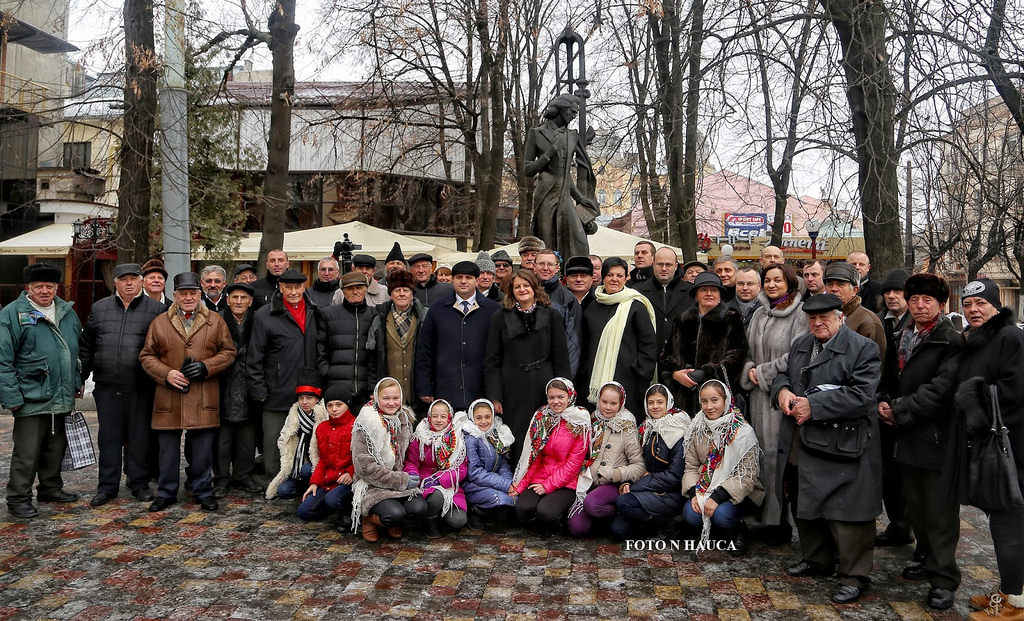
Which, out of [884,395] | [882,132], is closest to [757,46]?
[882,132]

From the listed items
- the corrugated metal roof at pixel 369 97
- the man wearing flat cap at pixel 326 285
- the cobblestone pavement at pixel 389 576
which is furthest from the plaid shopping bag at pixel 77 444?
the corrugated metal roof at pixel 369 97

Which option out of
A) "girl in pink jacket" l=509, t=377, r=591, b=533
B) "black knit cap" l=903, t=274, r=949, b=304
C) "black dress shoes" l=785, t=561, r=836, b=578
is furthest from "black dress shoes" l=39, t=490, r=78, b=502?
"black knit cap" l=903, t=274, r=949, b=304

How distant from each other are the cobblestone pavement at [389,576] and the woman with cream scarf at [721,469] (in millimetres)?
244

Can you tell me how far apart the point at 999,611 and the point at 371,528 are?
Result: 12.4 feet

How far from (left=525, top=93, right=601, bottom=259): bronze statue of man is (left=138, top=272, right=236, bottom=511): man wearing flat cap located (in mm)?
3948

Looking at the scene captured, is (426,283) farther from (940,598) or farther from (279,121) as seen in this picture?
(940,598)

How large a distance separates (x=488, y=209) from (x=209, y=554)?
45.5 ft

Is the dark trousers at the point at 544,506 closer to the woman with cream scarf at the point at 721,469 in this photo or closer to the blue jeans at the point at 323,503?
the woman with cream scarf at the point at 721,469

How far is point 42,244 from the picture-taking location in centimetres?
1922

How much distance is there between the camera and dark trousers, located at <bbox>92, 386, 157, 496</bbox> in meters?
6.59

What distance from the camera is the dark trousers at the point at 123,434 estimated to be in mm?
6594

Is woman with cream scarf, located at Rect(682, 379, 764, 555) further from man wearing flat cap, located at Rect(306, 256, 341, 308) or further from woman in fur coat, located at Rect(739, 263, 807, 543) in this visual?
man wearing flat cap, located at Rect(306, 256, 341, 308)

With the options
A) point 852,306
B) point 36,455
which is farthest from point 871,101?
point 36,455

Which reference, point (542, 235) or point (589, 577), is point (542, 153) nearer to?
point (542, 235)
